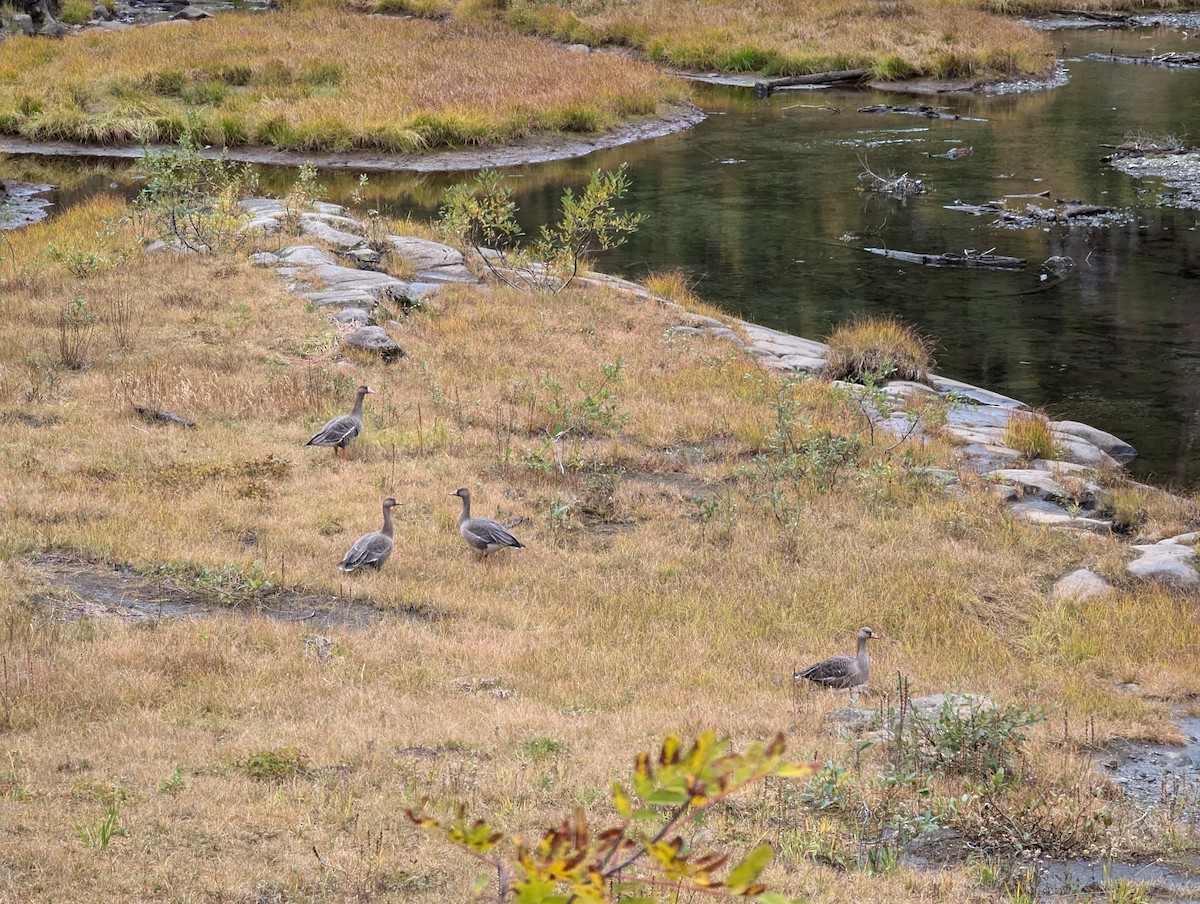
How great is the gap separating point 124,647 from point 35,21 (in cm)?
4993

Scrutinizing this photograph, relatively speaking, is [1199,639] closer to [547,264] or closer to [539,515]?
[539,515]

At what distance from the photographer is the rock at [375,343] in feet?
50.7

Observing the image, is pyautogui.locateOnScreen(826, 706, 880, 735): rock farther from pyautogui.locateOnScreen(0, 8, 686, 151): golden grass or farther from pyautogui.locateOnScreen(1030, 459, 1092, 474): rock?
pyautogui.locateOnScreen(0, 8, 686, 151): golden grass

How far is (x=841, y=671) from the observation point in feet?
27.4

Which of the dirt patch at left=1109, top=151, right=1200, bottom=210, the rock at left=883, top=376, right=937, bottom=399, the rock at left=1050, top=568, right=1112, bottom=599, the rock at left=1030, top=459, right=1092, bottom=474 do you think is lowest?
the rock at left=1050, top=568, right=1112, bottom=599

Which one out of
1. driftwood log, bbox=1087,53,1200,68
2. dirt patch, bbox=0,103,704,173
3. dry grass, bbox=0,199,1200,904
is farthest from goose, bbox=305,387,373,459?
driftwood log, bbox=1087,53,1200,68

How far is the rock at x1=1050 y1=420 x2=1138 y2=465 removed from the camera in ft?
50.7

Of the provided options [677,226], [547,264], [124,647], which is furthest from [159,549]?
[677,226]

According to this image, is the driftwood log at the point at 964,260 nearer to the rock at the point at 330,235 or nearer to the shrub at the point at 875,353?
the shrub at the point at 875,353

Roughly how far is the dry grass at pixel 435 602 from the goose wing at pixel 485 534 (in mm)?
195

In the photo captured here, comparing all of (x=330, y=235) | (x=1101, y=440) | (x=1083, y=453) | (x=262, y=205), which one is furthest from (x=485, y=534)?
(x=262, y=205)

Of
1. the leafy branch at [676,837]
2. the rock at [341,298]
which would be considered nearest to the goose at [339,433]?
the rock at [341,298]

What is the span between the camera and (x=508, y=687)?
26.3 feet

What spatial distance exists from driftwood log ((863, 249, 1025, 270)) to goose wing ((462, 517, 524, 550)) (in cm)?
1588
